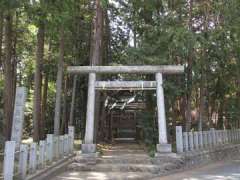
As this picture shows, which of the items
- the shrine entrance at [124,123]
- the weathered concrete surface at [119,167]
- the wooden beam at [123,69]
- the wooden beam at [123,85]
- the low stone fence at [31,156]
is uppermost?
the wooden beam at [123,69]

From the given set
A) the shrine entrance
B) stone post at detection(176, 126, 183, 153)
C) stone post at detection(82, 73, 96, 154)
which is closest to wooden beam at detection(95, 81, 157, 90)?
stone post at detection(82, 73, 96, 154)

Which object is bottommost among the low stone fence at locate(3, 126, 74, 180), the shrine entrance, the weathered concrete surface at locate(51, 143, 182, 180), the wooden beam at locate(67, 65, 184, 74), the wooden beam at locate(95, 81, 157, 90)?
the weathered concrete surface at locate(51, 143, 182, 180)

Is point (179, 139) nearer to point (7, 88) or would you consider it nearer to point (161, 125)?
point (161, 125)

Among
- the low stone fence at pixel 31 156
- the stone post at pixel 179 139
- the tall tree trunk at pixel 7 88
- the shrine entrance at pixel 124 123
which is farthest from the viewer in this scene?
the shrine entrance at pixel 124 123

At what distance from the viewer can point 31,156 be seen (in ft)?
27.6

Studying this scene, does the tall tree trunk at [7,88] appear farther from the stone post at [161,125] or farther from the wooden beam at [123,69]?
the stone post at [161,125]

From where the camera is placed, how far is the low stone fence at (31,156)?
6949mm

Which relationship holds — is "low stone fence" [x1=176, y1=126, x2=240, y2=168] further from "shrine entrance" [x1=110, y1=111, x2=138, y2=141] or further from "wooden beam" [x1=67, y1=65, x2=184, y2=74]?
"shrine entrance" [x1=110, y1=111, x2=138, y2=141]

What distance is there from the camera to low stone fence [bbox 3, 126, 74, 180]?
22.8 ft

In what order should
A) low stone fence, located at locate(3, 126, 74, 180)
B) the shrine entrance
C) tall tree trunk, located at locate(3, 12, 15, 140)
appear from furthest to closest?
the shrine entrance, tall tree trunk, located at locate(3, 12, 15, 140), low stone fence, located at locate(3, 126, 74, 180)

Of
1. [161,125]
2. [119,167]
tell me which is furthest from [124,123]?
[119,167]

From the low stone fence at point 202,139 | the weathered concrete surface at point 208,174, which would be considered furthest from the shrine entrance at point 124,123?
the weathered concrete surface at point 208,174

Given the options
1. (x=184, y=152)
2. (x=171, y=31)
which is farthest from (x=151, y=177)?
(x=171, y=31)

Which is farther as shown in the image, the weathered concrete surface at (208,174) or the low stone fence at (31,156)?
the weathered concrete surface at (208,174)
